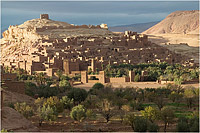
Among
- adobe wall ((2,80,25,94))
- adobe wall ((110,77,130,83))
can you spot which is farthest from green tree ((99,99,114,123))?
adobe wall ((110,77,130,83))

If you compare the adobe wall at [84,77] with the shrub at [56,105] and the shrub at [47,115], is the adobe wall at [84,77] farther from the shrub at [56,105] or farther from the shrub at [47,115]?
the shrub at [47,115]

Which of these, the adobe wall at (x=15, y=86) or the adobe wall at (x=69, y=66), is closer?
the adobe wall at (x=15, y=86)

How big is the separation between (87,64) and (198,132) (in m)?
28.6

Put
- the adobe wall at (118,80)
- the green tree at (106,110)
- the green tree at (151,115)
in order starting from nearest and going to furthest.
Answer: the green tree at (151,115)
the green tree at (106,110)
the adobe wall at (118,80)

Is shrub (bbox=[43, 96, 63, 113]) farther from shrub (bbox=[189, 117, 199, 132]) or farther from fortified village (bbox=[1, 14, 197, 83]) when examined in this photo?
fortified village (bbox=[1, 14, 197, 83])

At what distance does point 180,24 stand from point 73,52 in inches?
4521

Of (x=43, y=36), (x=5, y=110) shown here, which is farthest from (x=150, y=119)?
(x=43, y=36)

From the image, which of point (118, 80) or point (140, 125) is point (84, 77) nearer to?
point (118, 80)

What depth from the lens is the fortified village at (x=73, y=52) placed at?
41.8m

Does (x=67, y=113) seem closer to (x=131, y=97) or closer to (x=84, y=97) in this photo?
(x=84, y=97)

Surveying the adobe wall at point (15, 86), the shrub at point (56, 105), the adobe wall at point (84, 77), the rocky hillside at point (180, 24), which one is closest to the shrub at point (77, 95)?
the adobe wall at point (15, 86)

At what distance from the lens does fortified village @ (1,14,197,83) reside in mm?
41750

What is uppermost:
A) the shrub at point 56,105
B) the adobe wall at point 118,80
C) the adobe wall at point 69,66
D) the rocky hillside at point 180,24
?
the rocky hillside at point 180,24

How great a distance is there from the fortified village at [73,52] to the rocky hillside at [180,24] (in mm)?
86021
